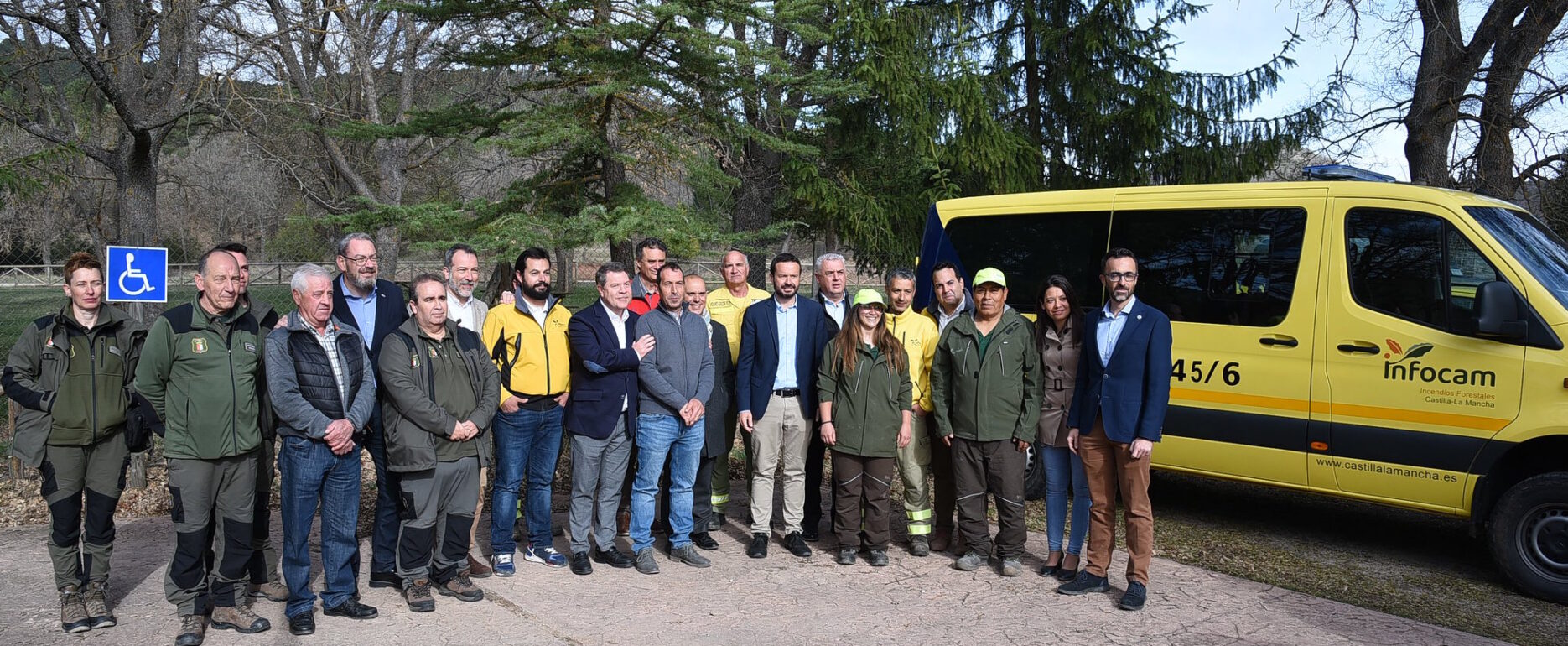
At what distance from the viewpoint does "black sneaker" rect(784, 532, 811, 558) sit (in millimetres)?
6023

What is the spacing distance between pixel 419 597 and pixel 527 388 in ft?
3.79

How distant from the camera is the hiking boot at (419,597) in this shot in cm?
491

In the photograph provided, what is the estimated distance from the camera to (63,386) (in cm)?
462

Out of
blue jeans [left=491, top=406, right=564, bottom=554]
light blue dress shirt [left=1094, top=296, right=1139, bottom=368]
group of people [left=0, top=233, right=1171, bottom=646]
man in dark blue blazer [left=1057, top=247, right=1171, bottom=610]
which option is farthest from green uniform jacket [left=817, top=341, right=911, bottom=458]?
blue jeans [left=491, top=406, right=564, bottom=554]

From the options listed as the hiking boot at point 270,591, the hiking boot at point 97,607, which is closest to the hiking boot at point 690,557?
the hiking boot at point 270,591

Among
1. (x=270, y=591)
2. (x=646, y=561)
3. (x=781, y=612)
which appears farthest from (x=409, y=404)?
(x=781, y=612)

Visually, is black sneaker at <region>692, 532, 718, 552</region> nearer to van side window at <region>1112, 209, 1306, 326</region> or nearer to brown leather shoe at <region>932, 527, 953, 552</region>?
brown leather shoe at <region>932, 527, 953, 552</region>

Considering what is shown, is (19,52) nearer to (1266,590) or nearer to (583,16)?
(583,16)

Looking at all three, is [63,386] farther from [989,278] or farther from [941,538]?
[941,538]

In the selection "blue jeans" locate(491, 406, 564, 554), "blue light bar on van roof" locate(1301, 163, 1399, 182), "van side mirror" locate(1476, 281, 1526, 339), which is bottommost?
"blue jeans" locate(491, 406, 564, 554)

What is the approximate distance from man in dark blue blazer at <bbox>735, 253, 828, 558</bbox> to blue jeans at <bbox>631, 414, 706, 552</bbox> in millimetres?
359

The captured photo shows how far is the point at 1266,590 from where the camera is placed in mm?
5453

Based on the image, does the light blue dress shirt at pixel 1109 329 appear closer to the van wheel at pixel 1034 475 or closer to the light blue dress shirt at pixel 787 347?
the light blue dress shirt at pixel 787 347

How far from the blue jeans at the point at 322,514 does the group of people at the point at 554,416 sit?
0.01 meters
